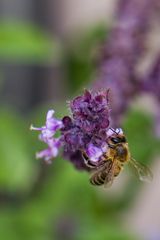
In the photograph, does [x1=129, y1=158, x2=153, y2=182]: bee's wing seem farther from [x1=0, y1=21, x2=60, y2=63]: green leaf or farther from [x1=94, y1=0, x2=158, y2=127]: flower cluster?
[x1=0, y1=21, x2=60, y2=63]: green leaf

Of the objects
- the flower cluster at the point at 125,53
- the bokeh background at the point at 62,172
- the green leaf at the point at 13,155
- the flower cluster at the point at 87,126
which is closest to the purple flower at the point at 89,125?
the flower cluster at the point at 87,126

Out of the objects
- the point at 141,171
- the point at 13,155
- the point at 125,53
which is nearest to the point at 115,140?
the point at 141,171

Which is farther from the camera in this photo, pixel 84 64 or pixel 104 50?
pixel 84 64

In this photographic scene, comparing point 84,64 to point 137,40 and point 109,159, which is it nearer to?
point 137,40

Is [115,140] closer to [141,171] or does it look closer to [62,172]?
[141,171]

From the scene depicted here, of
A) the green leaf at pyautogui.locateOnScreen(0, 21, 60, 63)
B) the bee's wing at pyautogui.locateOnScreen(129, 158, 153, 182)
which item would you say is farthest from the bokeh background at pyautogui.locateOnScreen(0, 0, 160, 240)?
the bee's wing at pyautogui.locateOnScreen(129, 158, 153, 182)

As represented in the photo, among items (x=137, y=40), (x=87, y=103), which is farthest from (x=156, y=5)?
(x=87, y=103)
